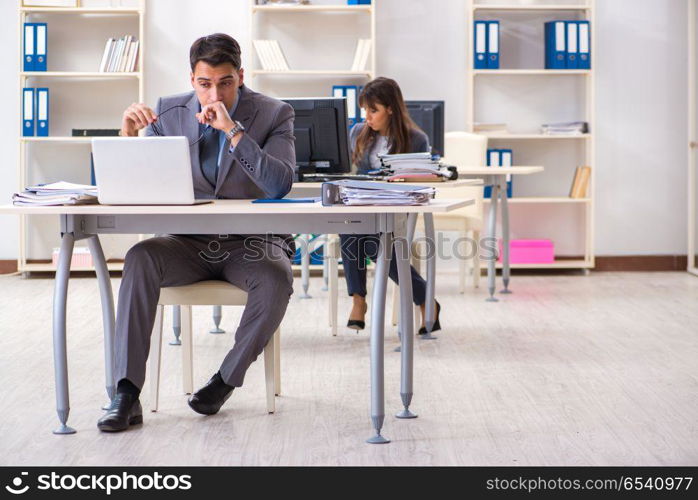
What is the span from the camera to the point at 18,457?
2.51m

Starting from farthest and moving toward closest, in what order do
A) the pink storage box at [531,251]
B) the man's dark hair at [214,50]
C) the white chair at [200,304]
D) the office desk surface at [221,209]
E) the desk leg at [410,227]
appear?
the pink storage box at [531,251]
the desk leg at [410,227]
the man's dark hair at [214,50]
the white chair at [200,304]
the office desk surface at [221,209]

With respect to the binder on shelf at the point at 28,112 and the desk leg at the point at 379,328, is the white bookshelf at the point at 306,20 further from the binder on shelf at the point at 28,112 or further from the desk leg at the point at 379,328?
the desk leg at the point at 379,328

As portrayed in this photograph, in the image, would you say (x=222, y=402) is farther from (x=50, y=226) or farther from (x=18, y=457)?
(x=50, y=226)

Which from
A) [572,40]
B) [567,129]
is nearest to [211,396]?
[567,129]

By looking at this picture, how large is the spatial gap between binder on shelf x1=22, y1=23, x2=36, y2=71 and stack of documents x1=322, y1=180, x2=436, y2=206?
417 cm

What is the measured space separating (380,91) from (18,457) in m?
2.31

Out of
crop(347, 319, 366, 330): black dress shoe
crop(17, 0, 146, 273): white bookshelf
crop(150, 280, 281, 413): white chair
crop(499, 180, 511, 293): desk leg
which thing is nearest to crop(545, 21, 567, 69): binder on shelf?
crop(499, 180, 511, 293): desk leg

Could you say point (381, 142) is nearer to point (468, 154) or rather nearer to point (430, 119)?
point (430, 119)

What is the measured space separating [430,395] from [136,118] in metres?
1.26

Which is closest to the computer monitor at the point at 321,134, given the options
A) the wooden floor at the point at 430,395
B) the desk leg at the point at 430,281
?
the desk leg at the point at 430,281

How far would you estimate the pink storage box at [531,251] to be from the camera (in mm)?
6371

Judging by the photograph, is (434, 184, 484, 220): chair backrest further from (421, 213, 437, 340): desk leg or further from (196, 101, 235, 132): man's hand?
(196, 101, 235, 132): man's hand

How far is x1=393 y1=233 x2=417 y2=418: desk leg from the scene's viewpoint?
274 centimetres

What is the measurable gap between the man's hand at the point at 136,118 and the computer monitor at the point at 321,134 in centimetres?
122
